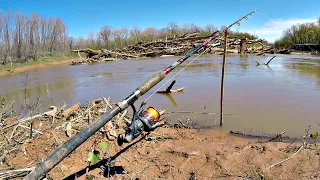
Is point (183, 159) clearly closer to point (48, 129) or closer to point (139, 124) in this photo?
point (139, 124)

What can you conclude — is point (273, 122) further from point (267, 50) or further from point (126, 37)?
point (126, 37)

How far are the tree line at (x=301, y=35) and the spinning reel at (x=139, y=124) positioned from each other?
3397 cm

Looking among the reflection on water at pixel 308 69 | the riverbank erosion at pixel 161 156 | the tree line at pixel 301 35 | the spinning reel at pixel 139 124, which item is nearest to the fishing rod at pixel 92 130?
the spinning reel at pixel 139 124

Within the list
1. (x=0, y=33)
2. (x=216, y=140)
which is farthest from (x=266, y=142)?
(x=0, y=33)

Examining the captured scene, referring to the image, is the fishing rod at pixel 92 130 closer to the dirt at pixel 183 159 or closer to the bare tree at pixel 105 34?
the dirt at pixel 183 159

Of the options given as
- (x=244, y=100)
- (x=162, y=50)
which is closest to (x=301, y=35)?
(x=162, y=50)

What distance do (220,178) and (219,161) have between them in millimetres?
363

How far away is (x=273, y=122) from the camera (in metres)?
4.74

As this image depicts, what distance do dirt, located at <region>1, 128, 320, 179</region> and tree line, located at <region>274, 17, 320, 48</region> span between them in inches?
1297

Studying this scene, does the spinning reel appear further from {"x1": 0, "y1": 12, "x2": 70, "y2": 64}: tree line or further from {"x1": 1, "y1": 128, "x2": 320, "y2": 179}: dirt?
{"x1": 0, "y1": 12, "x2": 70, "y2": 64}: tree line

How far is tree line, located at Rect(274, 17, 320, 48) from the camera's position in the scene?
31334 millimetres

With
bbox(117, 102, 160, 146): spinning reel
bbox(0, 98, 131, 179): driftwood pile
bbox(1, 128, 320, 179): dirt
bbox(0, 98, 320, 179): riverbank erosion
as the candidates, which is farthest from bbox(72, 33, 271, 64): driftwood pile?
bbox(117, 102, 160, 146): spinning reel

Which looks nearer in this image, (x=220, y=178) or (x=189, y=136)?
(x=220, y=178)

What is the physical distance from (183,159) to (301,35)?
36384mm
